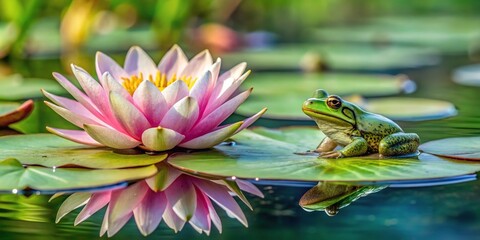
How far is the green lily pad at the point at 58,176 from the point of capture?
Answer: 6.99 ft

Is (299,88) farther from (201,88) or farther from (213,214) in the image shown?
(213,214)

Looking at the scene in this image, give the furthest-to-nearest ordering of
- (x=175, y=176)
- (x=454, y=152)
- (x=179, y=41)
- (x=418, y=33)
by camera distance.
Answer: (x=418, y=33), (x=179, y=41), (x=454, y=152), (x=175, y=176)

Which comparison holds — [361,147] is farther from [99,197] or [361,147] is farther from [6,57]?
[6,57]

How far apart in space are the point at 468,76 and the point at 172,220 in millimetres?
3591

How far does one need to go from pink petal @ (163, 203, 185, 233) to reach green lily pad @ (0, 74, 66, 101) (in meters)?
2.27

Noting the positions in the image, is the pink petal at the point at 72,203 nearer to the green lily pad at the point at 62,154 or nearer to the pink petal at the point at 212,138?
the green lily pad at the point at 62,154

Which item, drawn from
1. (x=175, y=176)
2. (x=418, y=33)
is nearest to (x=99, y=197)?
(x=175, y=176)

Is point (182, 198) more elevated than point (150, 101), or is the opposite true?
point (150, 101)

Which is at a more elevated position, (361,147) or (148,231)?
(361,147)

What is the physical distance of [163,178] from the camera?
2.31 metres

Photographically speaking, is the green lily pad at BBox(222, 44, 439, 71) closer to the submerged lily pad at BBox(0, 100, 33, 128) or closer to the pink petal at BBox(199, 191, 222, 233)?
the submerged lily pad at BBox(0, 100, 33, 128)

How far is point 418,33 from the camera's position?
356 inches

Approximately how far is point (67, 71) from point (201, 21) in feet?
14.1

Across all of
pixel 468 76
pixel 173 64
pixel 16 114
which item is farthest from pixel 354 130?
pixel 468 76
